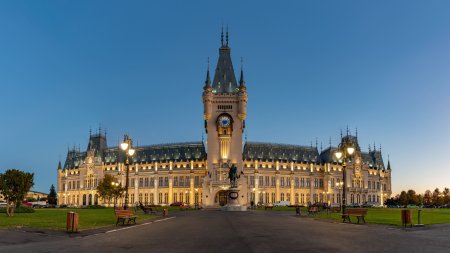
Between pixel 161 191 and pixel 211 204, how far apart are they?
32.2m

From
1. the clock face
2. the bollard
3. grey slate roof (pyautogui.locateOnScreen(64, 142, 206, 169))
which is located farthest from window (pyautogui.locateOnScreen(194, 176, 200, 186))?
the bollard

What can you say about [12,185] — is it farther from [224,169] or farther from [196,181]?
[196,181]

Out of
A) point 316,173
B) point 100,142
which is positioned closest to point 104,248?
point 316,173

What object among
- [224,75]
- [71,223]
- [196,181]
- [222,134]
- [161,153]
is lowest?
[71,223]

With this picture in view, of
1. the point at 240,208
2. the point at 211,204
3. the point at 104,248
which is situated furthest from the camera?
the point at 211,204

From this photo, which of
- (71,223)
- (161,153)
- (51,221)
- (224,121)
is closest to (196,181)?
(161,153)

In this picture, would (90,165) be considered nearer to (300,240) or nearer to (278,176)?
(278,176)

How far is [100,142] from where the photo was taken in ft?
611

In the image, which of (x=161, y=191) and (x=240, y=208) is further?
(x=161, y=191)

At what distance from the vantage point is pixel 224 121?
474 feet

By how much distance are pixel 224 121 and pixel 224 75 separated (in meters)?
15.8

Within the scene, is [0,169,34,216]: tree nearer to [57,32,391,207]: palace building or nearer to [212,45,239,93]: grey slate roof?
[57,32,391,207]: palace building

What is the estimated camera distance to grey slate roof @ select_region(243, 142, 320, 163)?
168m

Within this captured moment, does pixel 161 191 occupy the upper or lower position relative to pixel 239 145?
lower
